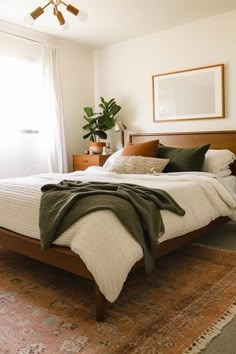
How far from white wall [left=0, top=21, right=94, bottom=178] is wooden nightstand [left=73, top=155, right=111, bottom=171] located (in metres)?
0.25

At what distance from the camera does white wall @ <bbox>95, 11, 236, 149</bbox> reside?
3846 mm

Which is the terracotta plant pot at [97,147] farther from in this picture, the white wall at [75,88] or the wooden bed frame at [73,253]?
the wooden bed frame at [73,253]

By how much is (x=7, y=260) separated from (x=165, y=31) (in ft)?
11.2

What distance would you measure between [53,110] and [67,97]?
17.4 inches

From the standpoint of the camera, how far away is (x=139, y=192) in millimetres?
2180

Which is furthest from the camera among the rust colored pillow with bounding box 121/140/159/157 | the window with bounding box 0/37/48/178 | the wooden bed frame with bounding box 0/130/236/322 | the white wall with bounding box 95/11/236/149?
the window with bounding box 0/37/48/178

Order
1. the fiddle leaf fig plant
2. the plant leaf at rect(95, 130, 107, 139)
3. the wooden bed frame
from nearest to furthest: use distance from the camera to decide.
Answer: the wooden bed frame, the fiddle leaf fig plant, the plant leaf at rect(95, 130, 107, 139)

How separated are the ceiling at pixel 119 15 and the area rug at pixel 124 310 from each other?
8.68ft

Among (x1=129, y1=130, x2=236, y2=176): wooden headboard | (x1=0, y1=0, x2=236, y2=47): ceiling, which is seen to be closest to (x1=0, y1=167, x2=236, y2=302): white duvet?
(x1=129, y1=130, x2=236, y2=176): wooden headboard

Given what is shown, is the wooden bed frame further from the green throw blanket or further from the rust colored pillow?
the rust colored pillow

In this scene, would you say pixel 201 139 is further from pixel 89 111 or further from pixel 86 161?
pixel 89 111

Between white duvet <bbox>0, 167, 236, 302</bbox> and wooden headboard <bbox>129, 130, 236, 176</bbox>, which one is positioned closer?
white duvet <bbox>0, 167, 236, 302</bbox>

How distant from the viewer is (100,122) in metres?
4.75

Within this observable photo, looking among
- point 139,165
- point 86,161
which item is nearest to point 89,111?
point 86,161
